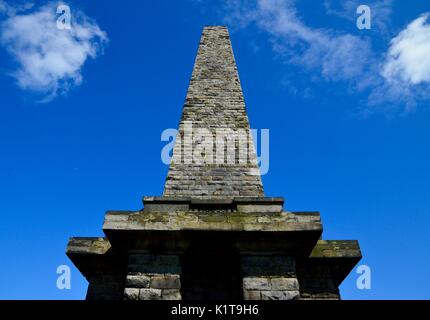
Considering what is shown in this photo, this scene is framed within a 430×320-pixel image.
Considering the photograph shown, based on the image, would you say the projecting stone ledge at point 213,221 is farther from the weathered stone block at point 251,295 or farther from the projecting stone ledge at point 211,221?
the weathered stone block at point 251,295

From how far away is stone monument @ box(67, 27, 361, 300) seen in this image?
512 cm

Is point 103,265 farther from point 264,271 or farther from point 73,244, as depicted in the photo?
point 264,271

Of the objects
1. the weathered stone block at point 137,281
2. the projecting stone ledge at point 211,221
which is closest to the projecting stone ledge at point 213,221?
the projecting stone ledge at point 211,221

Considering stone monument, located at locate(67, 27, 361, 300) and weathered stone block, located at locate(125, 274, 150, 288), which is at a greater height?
stone monument, located at locate(67, 27, 361, 300)

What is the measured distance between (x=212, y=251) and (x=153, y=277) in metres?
0.95

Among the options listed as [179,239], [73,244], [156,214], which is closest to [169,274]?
[179,239]

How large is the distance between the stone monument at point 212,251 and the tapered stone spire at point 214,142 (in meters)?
0.06

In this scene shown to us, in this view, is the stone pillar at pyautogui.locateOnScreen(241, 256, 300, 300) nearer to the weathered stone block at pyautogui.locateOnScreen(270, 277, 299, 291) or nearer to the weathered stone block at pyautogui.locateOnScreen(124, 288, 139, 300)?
the weathered stone block at pyautogui.locateOnScreen(270, 277, 299, 291)

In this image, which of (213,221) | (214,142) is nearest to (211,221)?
(213,221)

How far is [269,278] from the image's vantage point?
16.8 ft

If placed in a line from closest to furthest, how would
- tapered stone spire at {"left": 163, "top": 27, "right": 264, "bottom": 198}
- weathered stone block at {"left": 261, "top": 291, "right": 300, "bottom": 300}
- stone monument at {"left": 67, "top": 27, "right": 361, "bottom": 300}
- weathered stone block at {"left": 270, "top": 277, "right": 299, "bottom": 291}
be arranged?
weathered stone block at {"left": 261, "top": 291, "right": 300, "bottom": 300}, weathered stone block at {"left": 270, "top": 277, "right": 299, "bottom": 291}, stone monument at {"left": 67, "top": 27, "right": 361, "bottom": 300}, tapered stone spire at {"left": 163, "top": 27, "right": 264, "bottom": 198}

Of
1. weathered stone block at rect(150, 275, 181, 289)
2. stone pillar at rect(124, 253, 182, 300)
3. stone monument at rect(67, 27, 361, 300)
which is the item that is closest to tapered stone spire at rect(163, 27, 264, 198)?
stone monument at rect(67, 27, 361, 300)

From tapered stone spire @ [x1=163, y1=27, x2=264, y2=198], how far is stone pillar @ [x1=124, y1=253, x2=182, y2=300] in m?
1.67

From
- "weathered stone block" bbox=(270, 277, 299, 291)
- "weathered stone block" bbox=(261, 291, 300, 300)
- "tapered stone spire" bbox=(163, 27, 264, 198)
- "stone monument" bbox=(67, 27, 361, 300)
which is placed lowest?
"weathered stone block" bbox=(261, 291, 300, 300)
